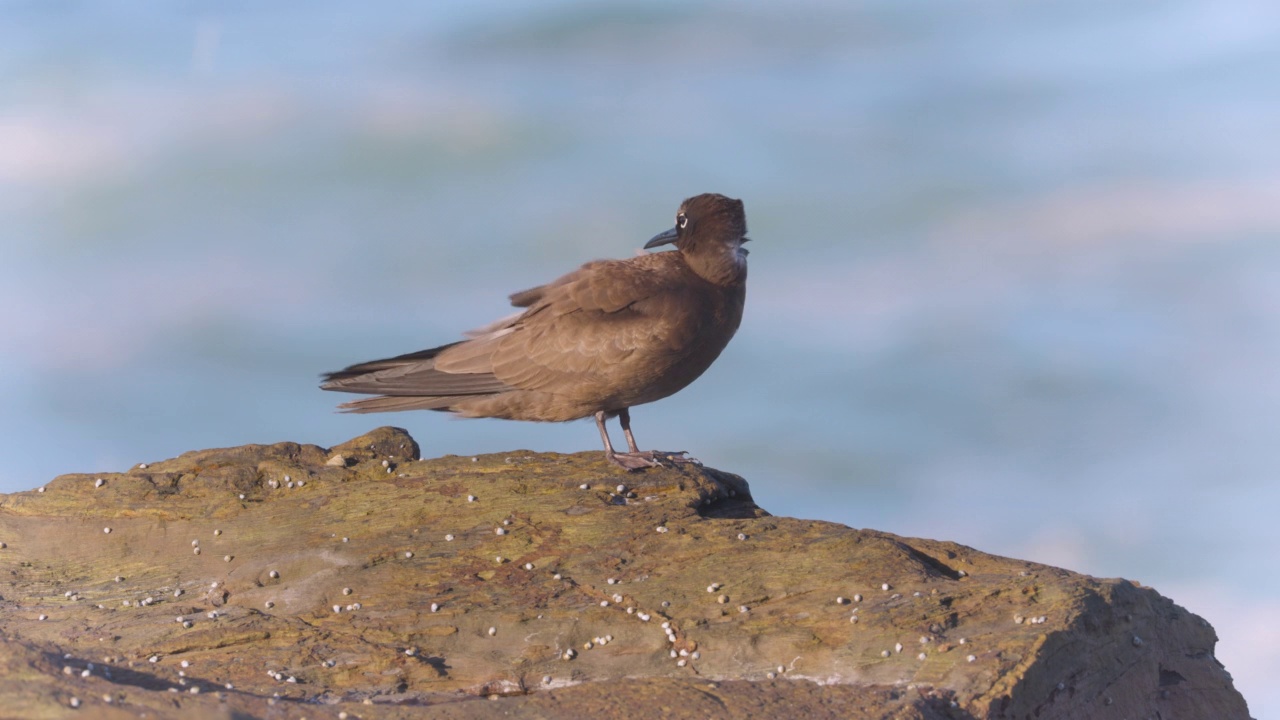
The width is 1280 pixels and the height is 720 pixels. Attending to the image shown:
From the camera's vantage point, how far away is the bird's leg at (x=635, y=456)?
8.19 meters

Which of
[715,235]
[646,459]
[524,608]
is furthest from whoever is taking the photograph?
[715,235]

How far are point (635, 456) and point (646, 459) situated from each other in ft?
0.39

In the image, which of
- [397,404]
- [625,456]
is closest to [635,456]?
[625,456]

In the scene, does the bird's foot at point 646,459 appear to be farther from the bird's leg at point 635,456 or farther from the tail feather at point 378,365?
the tail feather at point 378,365

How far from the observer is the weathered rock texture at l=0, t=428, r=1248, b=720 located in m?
5.55

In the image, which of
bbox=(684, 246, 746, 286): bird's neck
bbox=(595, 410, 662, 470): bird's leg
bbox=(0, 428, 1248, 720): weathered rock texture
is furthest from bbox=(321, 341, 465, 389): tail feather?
bbox=(684, 246, 746, 286): bird's neck

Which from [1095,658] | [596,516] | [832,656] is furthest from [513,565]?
[1095,658]

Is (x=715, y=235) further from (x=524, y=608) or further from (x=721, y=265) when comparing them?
(x=524, y=608)

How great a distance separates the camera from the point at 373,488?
7957 millimetres

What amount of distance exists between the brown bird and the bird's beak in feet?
0.22

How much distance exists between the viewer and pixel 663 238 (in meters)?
9.40

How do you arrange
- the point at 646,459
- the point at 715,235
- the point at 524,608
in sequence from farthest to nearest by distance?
the point at 715,235 < the point at 646,459 < the point at 524,608

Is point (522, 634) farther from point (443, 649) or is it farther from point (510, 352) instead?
point (510, 352)

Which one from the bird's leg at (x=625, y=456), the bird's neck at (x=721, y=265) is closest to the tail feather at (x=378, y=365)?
the bird's leg at (x=625, y=456)
